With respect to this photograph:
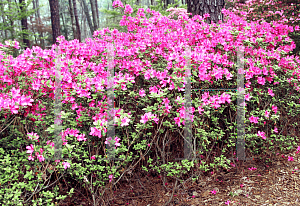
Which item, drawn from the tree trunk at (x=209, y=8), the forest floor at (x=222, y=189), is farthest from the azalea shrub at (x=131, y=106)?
the tree trunk at (x=209, y=8)

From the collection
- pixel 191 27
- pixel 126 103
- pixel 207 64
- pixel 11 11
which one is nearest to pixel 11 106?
pixel 126 103

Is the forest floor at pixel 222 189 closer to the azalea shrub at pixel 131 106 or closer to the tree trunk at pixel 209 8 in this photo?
the azalea shrub at pixel 131 106

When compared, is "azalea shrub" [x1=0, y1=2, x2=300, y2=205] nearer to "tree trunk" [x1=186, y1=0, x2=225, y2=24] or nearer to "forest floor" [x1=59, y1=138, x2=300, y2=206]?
"forest floor" [x1=59, y1=138, x2=300, y2=206]

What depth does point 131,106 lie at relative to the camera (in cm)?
224

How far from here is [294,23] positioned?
414 cm

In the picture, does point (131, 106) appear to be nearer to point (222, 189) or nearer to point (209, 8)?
point (222, 189)

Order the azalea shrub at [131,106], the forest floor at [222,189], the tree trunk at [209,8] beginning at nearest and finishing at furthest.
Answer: the azalea shrub at [131,106]
the forest floor at [222,189]
the tree trunk at [209,8]

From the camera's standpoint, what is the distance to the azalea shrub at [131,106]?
1897 mm

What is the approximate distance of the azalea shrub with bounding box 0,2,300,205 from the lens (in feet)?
6.23

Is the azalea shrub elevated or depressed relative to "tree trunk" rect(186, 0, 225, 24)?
depressed

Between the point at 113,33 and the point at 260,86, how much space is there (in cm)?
205

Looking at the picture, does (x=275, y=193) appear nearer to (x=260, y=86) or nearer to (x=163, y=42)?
A: (x=260, y=86)

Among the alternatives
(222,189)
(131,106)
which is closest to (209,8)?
(131,106)

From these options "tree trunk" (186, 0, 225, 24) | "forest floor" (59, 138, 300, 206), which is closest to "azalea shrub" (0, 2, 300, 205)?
"forest floor" (59, 138, 300, 206)
